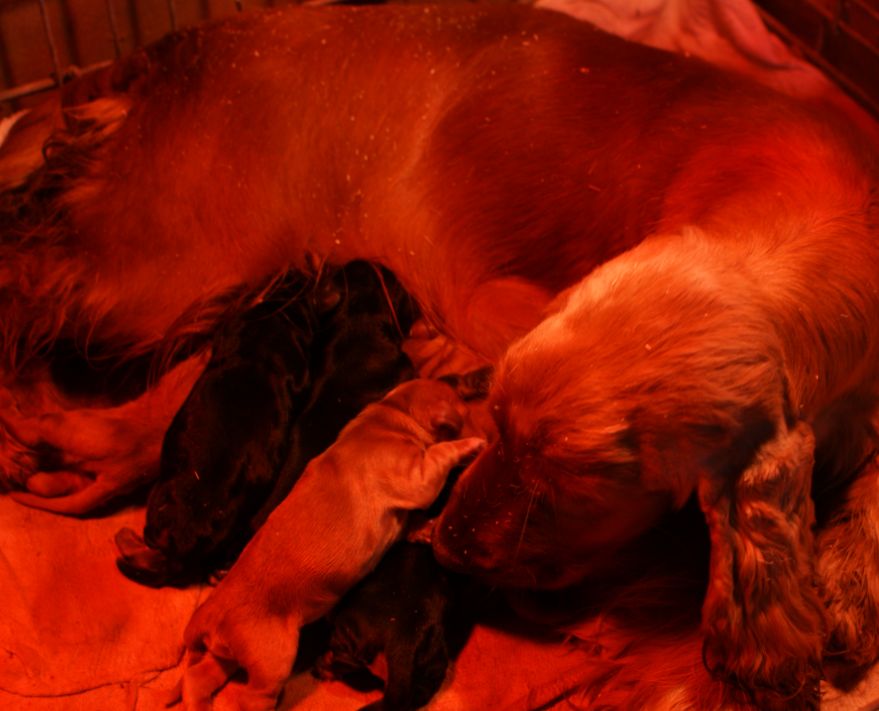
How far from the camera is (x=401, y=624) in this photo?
1842 millimetres

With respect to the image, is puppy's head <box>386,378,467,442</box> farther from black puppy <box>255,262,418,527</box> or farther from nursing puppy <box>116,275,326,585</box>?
nursing puppy <box>116,275,326,585</box>

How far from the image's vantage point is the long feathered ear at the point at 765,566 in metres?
1.62

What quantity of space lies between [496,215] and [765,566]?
970mm

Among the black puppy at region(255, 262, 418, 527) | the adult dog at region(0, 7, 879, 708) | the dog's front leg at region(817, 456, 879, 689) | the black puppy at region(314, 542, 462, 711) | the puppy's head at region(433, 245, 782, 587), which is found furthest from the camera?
the black puppy at region(255, 262, 418, 527)

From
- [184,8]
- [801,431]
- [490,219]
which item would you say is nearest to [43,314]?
[490,219]

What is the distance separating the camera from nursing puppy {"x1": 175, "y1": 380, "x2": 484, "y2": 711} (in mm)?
1801

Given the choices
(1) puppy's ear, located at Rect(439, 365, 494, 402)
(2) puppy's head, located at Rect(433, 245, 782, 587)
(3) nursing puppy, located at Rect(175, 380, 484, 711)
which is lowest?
(3) nursing puppy, located at Rect(175, 380, 484, 711)

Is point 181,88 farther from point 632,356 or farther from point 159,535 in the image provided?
point 632,356

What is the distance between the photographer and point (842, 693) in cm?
198

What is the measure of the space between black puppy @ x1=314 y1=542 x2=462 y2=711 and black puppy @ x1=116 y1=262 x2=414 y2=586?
275mm

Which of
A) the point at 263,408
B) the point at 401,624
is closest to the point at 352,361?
the point at 263,408

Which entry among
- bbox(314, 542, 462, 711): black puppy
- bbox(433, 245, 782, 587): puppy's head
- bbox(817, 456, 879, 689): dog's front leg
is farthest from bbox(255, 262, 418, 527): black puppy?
bbox(817, 456, 879, 689): dog's front leg

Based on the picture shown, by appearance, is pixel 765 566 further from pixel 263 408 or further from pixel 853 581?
pixel 263 408

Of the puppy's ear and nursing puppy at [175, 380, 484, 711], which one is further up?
the puppy's ear
